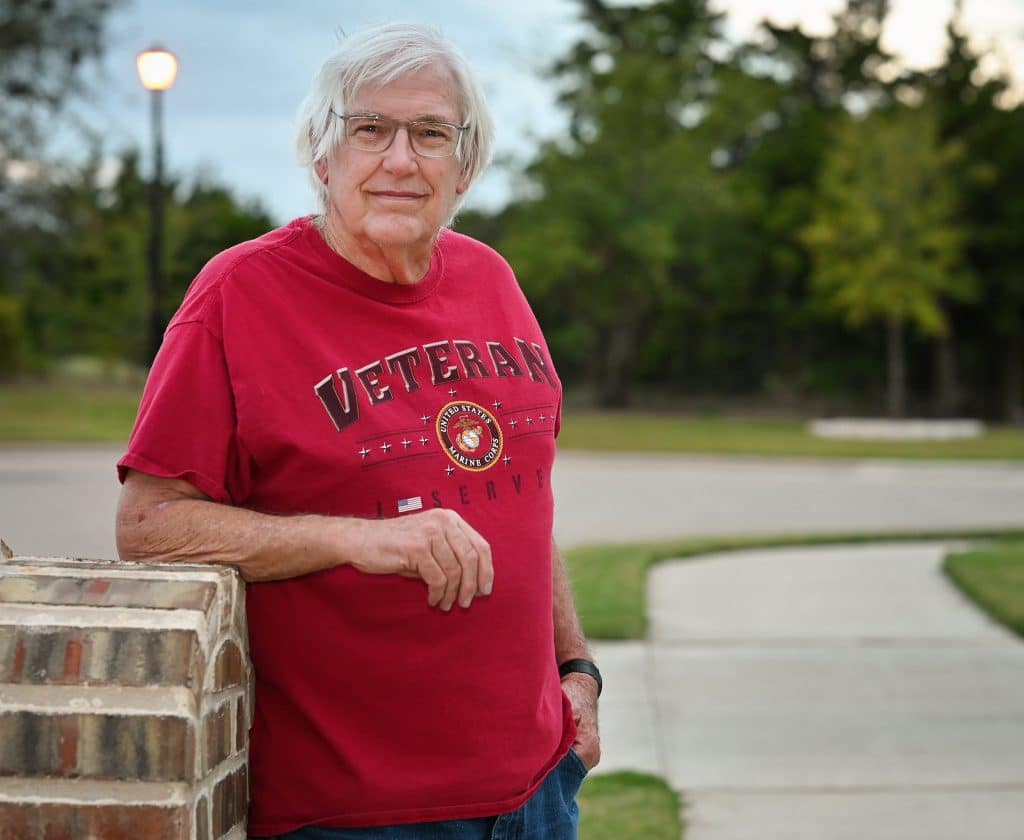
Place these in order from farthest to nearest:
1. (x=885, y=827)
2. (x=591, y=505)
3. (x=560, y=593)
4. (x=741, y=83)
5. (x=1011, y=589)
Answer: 1. (x=741, y=83)
2. (x=591, y=505)
3. (x=1011, y=589)
4. (x=885, y=827)
5. (x=560, y=593)

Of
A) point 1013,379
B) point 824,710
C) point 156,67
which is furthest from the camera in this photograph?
point 1013,379

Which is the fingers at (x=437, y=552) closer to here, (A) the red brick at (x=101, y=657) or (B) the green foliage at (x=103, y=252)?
(A) the red brick at (x=101, y=657)

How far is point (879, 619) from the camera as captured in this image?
702 centimetres

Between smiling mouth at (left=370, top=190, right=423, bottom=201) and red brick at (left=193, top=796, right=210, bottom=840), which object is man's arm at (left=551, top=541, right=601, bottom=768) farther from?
red brick at (left=193, top=796, right=210, bottom=840)

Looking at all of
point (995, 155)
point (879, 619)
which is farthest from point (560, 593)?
point (995, 155)

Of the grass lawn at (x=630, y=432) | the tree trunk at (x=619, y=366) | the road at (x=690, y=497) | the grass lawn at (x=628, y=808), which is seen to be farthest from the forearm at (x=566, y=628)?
the tree trunk at (x=619, y=366)

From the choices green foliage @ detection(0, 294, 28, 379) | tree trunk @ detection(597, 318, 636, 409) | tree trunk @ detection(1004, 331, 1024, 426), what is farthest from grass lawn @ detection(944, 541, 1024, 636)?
tree trunk @ detection(597, 318, 636, 409)

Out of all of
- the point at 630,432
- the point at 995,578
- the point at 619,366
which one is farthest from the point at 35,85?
the point at 995,578

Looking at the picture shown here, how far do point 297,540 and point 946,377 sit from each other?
37439 millimetres

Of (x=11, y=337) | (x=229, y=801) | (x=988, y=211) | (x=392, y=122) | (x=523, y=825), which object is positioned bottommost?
(x=523, y=825)

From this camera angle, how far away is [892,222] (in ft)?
104

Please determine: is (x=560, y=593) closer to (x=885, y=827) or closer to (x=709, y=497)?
(x=885, y=827)

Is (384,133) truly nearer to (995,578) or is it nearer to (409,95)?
(409,95)

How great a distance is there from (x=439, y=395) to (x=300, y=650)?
40 cm
